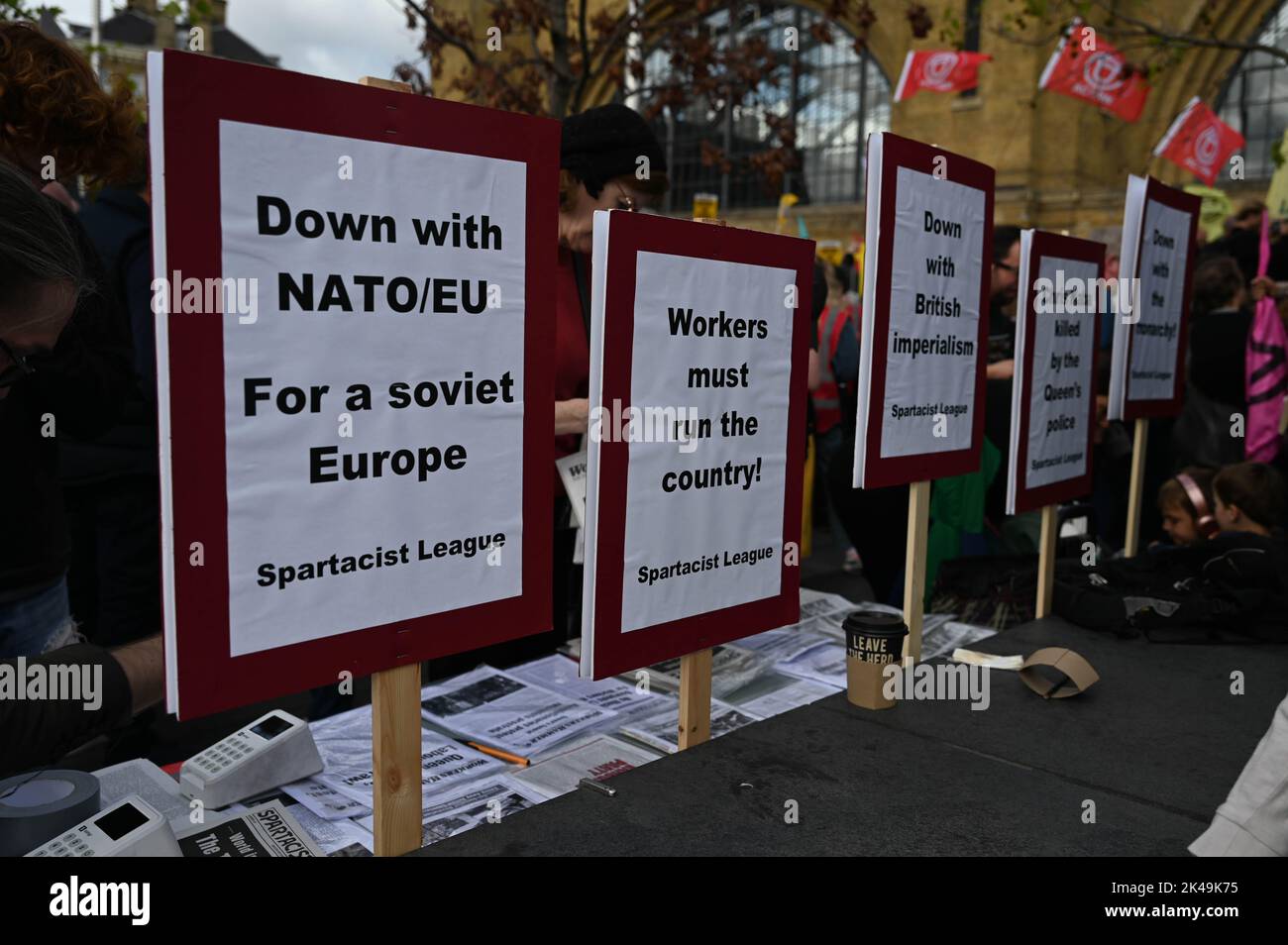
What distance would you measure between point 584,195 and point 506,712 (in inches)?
46.9

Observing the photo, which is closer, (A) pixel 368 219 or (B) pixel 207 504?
(B) pixel 207 504

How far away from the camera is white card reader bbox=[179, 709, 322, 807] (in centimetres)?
168

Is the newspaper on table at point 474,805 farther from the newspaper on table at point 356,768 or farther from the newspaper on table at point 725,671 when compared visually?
the newspaper on table at point 725,671

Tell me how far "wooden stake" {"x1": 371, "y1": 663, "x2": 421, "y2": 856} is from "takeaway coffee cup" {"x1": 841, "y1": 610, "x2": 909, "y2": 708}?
3.04ft

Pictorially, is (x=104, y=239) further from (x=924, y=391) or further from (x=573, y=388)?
(x=924, y=391)

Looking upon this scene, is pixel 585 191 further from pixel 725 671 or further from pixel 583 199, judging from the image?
pixel 725 671

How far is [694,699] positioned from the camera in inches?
74.9

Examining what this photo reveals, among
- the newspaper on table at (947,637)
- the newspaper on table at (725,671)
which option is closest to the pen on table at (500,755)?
the newspaper on table at (725,671)

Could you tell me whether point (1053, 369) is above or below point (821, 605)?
above

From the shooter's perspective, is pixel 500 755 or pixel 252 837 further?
pixel 500 755

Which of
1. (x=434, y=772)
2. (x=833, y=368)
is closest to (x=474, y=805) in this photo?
(x=434, y=772)

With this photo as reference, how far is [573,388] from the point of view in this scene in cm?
242
